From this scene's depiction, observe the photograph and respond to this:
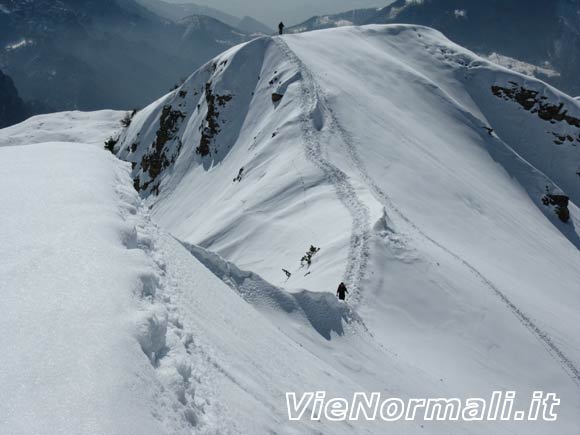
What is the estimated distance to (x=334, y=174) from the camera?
1150 inches

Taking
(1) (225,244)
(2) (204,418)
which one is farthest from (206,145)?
(2) (204,418)

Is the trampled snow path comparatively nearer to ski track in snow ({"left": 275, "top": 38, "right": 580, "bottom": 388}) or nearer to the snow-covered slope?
the snow-covered slope

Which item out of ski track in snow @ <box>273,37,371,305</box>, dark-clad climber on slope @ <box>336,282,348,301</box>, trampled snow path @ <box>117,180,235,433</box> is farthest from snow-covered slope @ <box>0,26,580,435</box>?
dark-clad climber on slope @ <box>336,282,348,301</box>

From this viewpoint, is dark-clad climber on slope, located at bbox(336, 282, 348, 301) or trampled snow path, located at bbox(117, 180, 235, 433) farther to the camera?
dark-clad climber on slope, located at bbox(336, 282, 348, 301)

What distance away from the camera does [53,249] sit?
24.0 feet

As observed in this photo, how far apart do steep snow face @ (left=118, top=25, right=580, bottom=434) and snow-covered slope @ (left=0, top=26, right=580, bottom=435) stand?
0.54 ft

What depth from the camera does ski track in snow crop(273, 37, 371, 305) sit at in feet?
65.2

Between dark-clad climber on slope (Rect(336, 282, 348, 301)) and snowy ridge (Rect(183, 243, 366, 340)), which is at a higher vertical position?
snowy ridge (Rect(183, 243, 366, 340))

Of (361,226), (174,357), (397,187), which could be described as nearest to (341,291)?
(361,226)

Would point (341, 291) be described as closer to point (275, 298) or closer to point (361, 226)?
point (275, 298)

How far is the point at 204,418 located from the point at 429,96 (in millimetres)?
53152

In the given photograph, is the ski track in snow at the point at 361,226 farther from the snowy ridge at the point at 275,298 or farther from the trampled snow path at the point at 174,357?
the trampled snow path at the point at 174,357

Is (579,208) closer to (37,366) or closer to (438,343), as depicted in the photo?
(438,343)

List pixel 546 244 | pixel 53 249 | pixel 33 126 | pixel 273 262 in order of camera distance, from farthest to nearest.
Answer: pixel 33 126, pixel 546 244, pixel 273 262, pixel 53 249
